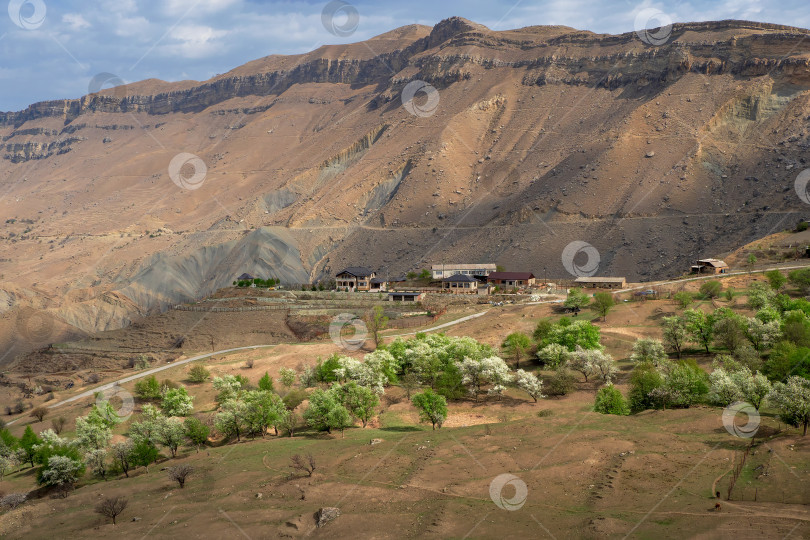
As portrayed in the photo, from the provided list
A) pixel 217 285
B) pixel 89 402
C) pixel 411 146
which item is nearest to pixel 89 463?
pixel 89 402

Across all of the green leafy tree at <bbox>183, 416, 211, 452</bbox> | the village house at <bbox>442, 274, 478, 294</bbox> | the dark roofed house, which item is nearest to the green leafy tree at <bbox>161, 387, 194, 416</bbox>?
the green leafy tree at <bbox>183, 416, 211, 452</bbox>

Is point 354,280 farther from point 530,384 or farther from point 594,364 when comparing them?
point 530,384

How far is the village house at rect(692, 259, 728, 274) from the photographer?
71125 mm

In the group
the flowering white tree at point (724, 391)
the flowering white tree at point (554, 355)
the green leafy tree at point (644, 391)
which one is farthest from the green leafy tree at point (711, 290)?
the flowering white tree at point (724, 391)

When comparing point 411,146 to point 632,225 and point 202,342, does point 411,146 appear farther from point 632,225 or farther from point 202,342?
point 202,342

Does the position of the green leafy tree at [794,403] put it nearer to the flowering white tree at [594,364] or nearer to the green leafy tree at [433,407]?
the flowering white tree at [594,364]

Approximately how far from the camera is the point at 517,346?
152 ft

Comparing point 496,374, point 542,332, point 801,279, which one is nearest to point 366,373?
point 496,374

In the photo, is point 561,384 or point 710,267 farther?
point 710,267

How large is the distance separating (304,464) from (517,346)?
2307 cm

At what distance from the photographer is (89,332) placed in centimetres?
8988

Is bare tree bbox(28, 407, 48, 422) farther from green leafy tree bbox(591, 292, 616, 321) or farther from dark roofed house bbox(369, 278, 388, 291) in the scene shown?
dark roofed house bbox(369, 278, 388, 291)

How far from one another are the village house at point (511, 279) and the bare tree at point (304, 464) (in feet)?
185

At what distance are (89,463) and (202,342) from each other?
1466 inches
